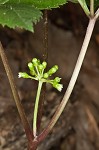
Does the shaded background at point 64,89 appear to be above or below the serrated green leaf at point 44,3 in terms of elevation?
below

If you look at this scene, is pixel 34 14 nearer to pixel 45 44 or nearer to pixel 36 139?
pixel 45 44

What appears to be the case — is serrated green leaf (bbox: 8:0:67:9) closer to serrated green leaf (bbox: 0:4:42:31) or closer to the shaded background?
serrated green leaf (bbox: 0:4:42:31)

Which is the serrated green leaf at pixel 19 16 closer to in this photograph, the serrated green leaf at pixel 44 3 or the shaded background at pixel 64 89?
the serrated green leaf at pixel 44 3

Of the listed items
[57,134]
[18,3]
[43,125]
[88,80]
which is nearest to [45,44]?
[18,3]

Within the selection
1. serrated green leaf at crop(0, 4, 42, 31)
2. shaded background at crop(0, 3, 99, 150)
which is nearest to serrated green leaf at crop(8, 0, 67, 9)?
serrated green leaf at crop(0, 4, 42, 31)

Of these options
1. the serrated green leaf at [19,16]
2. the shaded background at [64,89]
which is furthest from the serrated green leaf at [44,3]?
the shaded background at [64,89]
